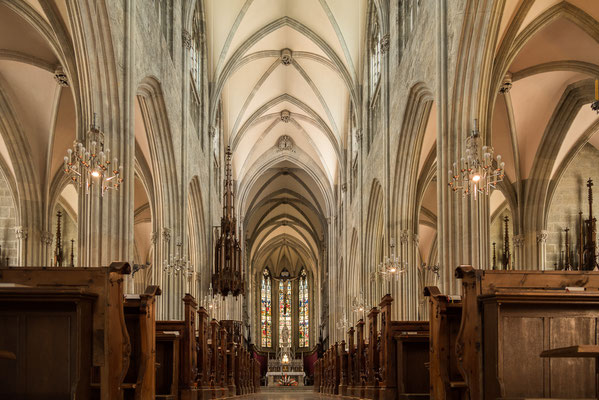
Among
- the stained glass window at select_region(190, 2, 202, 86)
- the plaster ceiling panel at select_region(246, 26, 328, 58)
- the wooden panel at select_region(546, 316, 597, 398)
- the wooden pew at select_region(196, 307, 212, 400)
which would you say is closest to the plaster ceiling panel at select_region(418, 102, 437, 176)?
the wooden pew at select_region(196, 307, 212, 400)

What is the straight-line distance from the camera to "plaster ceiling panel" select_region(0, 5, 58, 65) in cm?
1353

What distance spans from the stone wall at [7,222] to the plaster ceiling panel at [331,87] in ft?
46.7

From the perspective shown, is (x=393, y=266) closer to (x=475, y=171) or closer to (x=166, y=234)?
(x=166, y=234)

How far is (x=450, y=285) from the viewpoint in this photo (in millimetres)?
12047

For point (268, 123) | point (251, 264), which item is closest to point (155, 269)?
point (268, 123)

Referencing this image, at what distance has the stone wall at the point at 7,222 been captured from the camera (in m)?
18.4

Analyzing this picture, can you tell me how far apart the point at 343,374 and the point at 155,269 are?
5.74 meters

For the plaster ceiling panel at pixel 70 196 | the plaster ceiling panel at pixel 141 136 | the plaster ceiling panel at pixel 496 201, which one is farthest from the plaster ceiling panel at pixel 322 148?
the plaster ceiling panel at pixel 141 136

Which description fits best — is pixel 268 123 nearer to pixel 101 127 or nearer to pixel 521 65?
pixel 521 65

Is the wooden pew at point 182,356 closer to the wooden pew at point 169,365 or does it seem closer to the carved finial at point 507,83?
the wooden pew at point 169,365

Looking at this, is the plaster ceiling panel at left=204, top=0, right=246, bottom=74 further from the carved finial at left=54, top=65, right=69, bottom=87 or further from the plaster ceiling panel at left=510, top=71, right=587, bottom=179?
the plaster ceiling panel at left=510, top=71, right=587, bottom=179

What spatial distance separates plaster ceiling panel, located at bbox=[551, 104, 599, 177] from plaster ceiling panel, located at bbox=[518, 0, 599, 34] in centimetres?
458

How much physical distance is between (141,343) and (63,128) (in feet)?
39.3

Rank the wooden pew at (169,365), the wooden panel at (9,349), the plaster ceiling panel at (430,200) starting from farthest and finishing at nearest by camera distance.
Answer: the plaster ceiling panel at (430,200) < the wooden pew at (169,365) < the wooden panel at (9,349)
